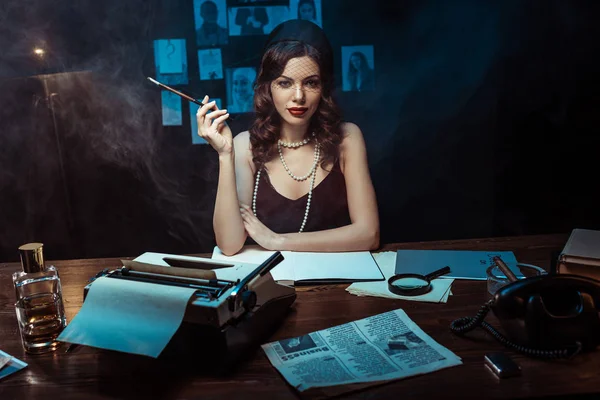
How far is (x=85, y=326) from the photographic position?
1.32m

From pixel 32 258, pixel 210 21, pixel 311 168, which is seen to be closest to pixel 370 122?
pixel 311 168

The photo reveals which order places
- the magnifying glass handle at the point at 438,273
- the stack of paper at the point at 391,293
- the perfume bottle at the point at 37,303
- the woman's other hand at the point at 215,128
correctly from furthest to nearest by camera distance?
the woman's other hand at the point at 215,128
the magnifying glass handle at the point at 438,273
the stack of paper at the point at 391,293
the perfume bottle at the point at 37,303

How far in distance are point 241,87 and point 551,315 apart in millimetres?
1456

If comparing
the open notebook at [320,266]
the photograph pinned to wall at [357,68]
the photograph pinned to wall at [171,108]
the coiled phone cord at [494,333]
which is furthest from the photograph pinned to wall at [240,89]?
the coiled phone cord at [494,333]

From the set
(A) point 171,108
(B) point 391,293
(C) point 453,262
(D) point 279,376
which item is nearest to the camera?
(D) point 279,376

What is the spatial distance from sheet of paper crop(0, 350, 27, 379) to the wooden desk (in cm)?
1

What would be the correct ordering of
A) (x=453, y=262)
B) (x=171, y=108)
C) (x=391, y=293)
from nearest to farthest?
(x=391, y=293) → (x=453, y=262) → (x=171, y=108)

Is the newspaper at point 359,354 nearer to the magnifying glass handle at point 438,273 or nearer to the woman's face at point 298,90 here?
the magnifying glass handle at point 438,273

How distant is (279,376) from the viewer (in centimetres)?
125

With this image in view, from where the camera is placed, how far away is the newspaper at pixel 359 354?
4.05ft

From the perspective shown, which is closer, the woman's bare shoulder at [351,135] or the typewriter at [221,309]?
the typewriter at [221,309]

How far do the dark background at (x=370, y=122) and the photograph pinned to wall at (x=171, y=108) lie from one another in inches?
1.0

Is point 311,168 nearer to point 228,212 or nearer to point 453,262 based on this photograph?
point 228,212

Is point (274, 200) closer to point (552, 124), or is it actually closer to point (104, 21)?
point (104, 21)
